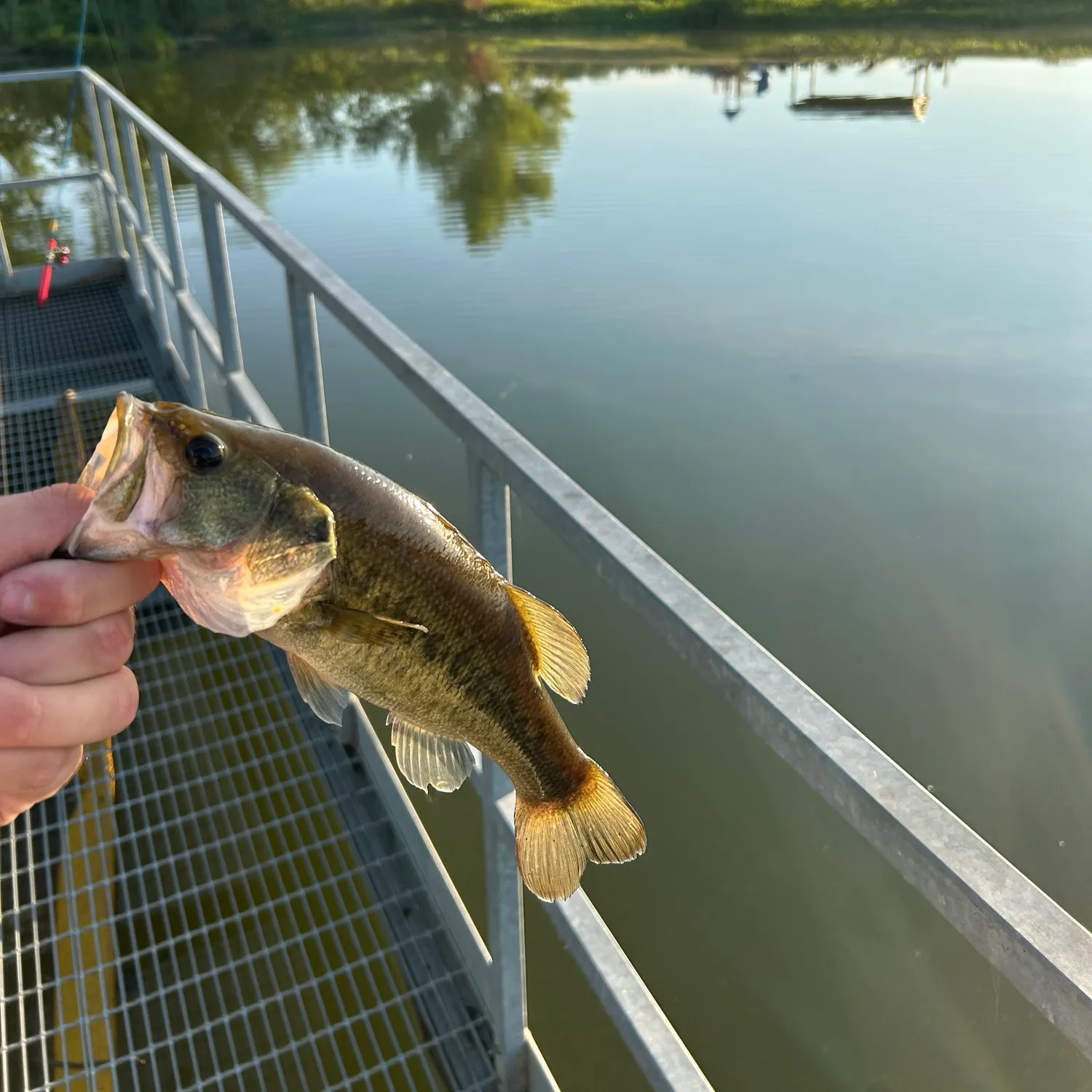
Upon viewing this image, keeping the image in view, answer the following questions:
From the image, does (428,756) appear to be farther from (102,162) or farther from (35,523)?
(102,162)

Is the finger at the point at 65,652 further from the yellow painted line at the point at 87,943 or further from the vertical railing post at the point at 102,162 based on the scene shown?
the vertical railing post at the point at 102,162

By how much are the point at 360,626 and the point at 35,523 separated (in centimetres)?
28

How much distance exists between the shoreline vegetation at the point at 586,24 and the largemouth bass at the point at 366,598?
23957 millimetres

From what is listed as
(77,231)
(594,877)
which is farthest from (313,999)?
(77,231)

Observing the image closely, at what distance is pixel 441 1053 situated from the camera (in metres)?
1.99

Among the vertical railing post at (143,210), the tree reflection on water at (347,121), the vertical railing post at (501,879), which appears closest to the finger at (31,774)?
the vertical railing post at (501,879)

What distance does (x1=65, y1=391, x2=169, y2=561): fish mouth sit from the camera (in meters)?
0.77

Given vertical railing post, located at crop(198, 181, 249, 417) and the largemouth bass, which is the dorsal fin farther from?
vertical railing post, located at crop(198, 181, 249, 417)

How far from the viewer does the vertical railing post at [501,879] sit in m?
1.48

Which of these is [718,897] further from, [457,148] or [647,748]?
[457,148]

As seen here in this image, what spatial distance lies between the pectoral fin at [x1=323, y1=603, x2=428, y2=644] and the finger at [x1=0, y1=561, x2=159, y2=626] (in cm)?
16

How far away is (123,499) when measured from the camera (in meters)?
0.79

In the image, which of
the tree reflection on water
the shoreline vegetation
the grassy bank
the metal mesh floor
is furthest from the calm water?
the grassy bank

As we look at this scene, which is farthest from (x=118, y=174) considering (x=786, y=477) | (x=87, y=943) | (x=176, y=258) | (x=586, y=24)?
(x=586, y=24)
